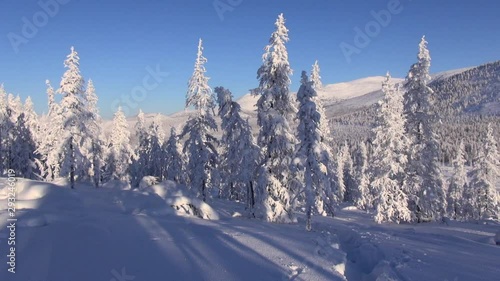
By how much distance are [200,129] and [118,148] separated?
1146 inches

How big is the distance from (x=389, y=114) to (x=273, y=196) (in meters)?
14.8

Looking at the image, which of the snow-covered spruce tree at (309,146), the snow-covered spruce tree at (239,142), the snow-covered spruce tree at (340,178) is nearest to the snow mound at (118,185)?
the snow-covered spruce tree at (239,142)

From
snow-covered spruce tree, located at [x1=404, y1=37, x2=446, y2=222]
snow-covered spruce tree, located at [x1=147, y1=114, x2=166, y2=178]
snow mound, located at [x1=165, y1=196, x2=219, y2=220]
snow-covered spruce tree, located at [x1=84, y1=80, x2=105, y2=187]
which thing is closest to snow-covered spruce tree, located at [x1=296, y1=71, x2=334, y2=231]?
snow mound, located at [x1=165, y1=196, x2=219, y2=220]

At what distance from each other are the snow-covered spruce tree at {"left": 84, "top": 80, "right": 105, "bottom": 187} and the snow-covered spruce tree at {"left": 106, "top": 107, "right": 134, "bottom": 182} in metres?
3.54

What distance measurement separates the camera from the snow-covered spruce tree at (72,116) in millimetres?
33406

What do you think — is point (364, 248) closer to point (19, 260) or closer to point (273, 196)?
point (273, 196)

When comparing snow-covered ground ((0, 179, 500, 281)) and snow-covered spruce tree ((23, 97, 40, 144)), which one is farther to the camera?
snow-covered spruce tree ((23, 97, 40, 144))

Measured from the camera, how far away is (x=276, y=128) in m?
23.9

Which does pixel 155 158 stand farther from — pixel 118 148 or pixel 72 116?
pixel 72 116

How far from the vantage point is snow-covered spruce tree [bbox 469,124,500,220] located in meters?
45.8

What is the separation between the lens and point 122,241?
39.6ft

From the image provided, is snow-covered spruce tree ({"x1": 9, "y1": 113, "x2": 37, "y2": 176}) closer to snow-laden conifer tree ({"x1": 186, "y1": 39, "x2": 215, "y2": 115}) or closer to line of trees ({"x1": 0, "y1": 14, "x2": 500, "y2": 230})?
line of trees ({"x1": 0, "y1": 14, "x2": 500, "y2": 230})

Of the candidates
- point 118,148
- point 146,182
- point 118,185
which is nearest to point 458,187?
point 146,182

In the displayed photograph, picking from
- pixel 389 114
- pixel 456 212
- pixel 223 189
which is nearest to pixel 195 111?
pixel 389 114
